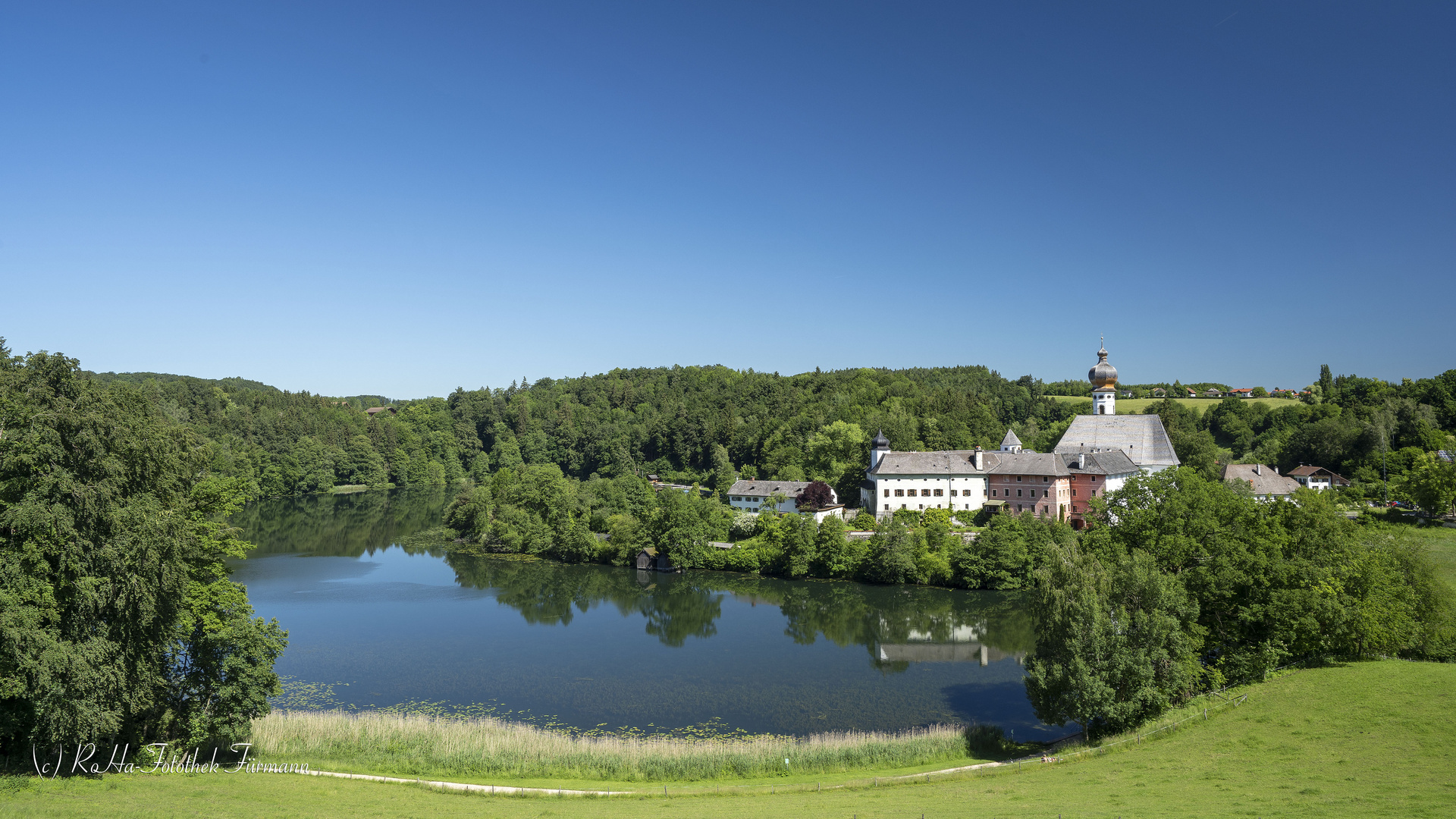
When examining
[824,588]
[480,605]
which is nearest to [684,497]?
[824,588]

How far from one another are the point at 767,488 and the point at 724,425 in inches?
1081

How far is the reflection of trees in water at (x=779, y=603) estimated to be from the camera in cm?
3459

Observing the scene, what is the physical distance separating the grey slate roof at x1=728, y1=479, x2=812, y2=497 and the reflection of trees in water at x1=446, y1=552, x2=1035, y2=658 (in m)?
13.7

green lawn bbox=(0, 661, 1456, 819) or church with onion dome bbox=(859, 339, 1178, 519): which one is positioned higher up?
church with onion dome bbox=(859, 339, 1178, 519)

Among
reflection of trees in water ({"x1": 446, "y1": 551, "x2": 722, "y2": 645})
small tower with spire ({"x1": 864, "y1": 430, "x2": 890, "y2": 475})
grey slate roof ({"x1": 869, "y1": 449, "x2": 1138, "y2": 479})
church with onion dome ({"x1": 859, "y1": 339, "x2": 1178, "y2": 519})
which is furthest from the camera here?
small tower with spire ({"x1": 864, "y1": 430, "x2": 890, "y2": 475})

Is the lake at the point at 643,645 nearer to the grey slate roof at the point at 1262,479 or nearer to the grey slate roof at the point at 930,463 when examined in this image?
the grey slate roof at the point at 930,463

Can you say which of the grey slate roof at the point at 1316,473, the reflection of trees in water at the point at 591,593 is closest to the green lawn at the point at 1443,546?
the grey slate roof at the point at 1316,473

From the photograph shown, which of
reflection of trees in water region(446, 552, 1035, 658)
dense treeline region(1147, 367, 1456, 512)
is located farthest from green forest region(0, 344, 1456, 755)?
dense treeline region(1147, 367, 1456, 512)

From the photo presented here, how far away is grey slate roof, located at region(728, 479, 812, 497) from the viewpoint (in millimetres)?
61250

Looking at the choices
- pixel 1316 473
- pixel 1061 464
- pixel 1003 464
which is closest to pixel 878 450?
pixel 1003 464

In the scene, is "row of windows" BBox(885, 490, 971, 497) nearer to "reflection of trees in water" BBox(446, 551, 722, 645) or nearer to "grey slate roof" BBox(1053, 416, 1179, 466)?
"grey slate roof" BBox(1053, 416, 1179, 466)

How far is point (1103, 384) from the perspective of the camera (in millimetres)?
68438

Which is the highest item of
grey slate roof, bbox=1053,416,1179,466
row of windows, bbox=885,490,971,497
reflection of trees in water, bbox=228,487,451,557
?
grey slate roof, bbox=1053,416,1179,466

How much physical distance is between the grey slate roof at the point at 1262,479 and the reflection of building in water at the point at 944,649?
117ft
